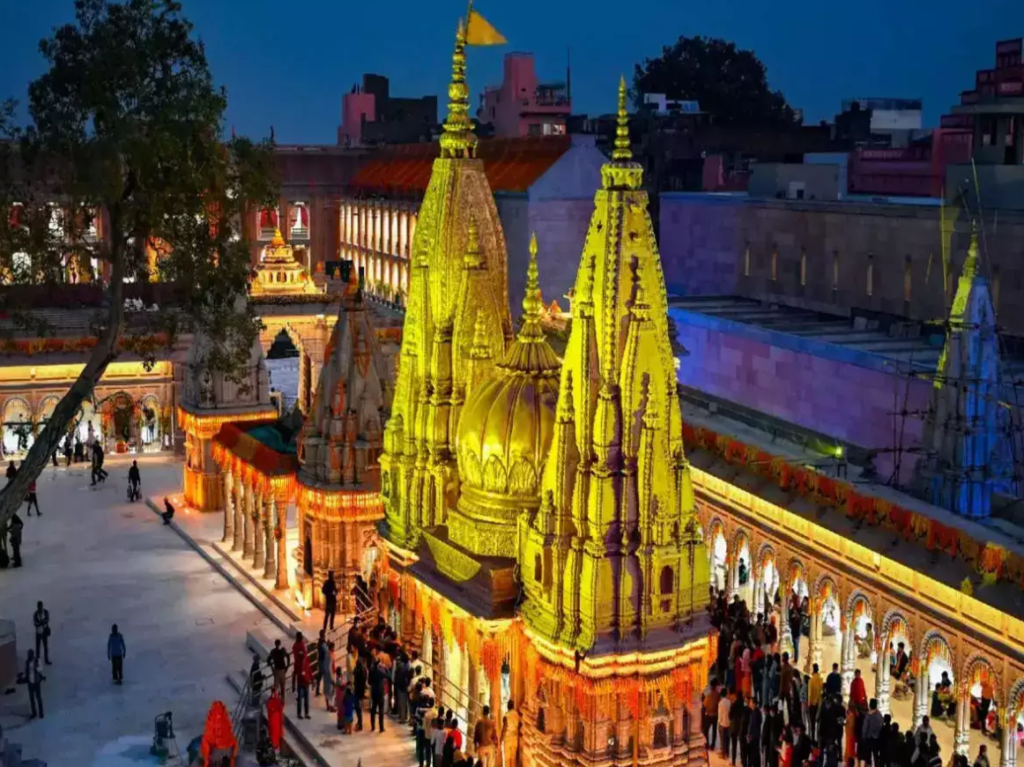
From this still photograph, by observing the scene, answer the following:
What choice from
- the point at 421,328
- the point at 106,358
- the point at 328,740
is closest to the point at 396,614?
the point at 328,740

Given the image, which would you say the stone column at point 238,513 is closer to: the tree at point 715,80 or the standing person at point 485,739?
the standing person at point 485,739

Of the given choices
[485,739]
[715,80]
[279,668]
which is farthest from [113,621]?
[715,80]

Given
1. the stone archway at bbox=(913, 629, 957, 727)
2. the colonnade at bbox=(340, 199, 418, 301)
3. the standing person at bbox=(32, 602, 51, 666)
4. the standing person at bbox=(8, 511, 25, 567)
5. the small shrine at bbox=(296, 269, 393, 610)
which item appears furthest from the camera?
the colonnade at bbox=(340, 199, 418, 301)

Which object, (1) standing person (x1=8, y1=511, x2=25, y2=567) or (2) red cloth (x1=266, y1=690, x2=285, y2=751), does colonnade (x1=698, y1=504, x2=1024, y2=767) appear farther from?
(1) standing person (x1=8, y1=511, x2=25, y2=567)

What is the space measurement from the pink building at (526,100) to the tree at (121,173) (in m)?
53.5

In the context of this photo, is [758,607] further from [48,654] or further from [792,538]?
[48,654]

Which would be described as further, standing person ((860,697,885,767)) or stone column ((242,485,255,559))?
stone column ((242,485,255,559))

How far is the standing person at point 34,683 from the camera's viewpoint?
886 inches

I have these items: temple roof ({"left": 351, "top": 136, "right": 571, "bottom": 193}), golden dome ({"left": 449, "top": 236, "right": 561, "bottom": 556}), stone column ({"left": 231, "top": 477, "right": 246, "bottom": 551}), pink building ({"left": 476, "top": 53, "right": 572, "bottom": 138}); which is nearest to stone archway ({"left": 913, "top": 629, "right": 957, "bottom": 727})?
golden dome ({"left": 449, "top": 236, "right": 561, "bottom": 556})

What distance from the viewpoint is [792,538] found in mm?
24203

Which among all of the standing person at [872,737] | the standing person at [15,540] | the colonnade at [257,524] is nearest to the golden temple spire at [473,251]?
the colonnade at [257,524]

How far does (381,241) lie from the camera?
69438 mm

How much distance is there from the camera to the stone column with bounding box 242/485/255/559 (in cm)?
Answer: 3107

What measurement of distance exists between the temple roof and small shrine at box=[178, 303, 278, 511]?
42.4ft
